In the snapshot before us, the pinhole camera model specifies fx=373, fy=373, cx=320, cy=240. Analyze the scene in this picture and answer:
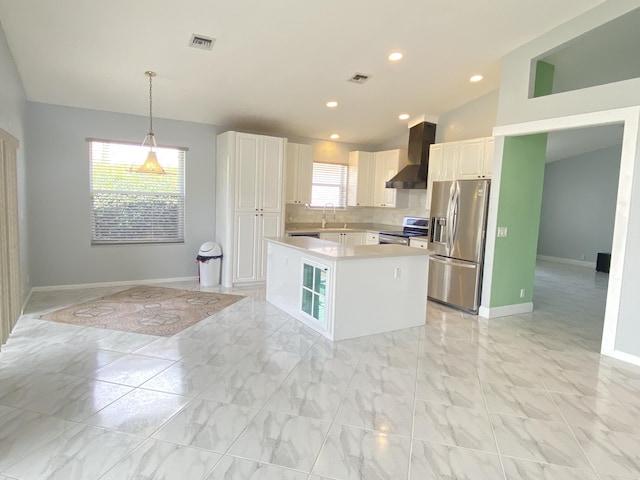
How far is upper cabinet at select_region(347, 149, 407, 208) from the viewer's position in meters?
6.98

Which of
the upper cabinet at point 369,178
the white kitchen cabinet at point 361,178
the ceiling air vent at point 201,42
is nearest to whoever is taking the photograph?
the ceiling air vent at point 201,42

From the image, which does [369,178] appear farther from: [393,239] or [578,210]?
[578,210]

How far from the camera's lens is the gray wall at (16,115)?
3.33m

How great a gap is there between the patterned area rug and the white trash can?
46cm

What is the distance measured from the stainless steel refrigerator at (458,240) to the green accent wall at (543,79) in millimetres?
1181

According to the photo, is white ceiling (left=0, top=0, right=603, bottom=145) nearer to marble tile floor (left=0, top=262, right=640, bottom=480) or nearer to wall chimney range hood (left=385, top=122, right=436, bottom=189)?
wall chimney range hood (left=385, top=122, right=436, bottom=189)

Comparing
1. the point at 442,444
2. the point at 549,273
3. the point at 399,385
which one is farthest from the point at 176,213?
the point at 549,273

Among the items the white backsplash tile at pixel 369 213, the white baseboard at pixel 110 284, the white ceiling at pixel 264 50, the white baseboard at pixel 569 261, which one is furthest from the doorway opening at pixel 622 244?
the white baseboard at pixel 569 261

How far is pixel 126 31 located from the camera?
3.47m

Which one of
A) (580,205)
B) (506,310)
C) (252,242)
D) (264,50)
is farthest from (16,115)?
(580,205)

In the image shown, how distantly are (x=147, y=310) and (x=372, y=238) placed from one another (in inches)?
157

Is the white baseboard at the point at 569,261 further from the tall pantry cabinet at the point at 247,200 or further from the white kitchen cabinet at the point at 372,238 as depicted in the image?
the tall pantry cabinet at the point at 247,200

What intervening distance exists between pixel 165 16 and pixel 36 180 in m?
3.17

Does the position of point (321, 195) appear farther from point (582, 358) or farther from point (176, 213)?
point (582, 358)
